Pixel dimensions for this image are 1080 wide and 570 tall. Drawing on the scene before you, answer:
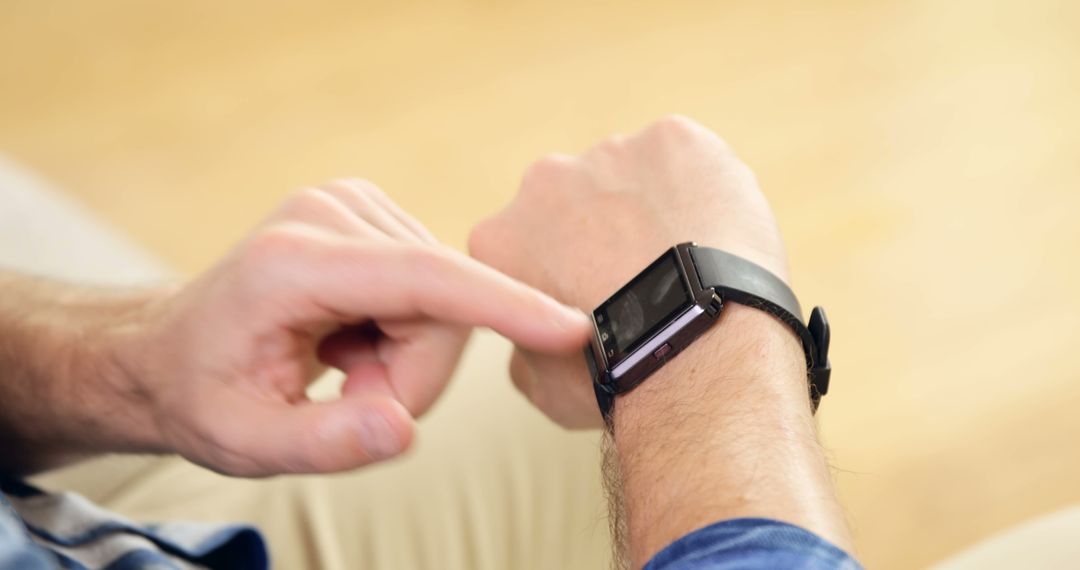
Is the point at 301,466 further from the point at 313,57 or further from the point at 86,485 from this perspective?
the point at 313,57

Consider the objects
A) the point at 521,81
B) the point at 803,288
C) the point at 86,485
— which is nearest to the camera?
the point at 86,485

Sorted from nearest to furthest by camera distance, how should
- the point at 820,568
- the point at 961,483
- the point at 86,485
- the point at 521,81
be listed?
1. the point at 820,568
2. the point at 86,485
3. the point at 961,483
4. the point at 521,81

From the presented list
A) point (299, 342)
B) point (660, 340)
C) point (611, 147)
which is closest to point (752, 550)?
point (660, 340)

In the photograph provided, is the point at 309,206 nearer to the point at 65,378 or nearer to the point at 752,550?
the point at 65,378

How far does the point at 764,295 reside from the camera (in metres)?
0.73

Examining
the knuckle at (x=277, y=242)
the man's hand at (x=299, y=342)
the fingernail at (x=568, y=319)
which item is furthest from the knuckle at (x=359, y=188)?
the fingernail at (x=568, y=319)

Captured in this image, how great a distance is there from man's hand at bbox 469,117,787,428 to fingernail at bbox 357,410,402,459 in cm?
19

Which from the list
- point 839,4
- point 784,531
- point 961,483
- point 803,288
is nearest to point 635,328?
point 784,531

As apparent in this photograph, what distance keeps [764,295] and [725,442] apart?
144 mm

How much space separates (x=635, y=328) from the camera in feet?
2.34

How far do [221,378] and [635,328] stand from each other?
30 cm

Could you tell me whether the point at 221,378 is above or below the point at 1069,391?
below

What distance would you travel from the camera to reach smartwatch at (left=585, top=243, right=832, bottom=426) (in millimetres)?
707

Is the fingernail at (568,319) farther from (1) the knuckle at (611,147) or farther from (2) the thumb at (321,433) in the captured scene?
(1) the knuckle at (611,147)
